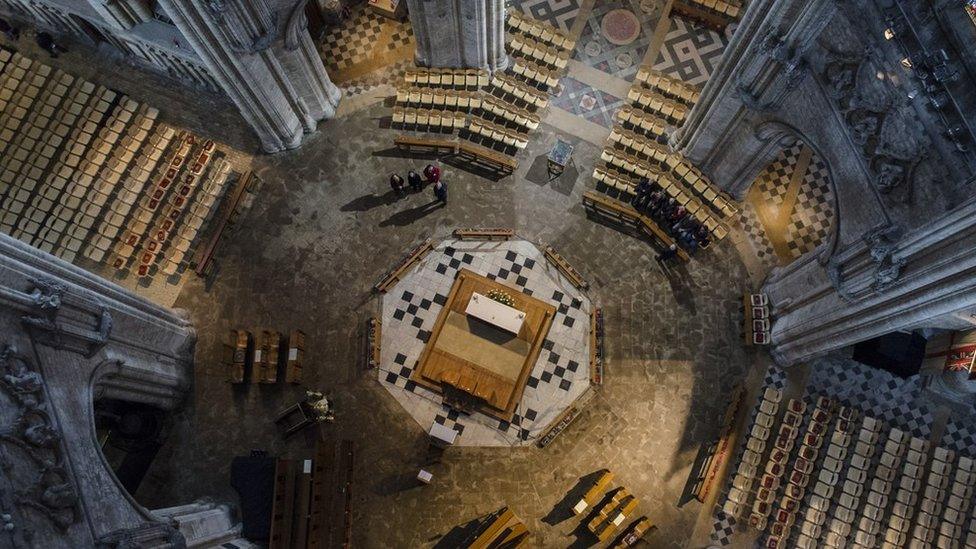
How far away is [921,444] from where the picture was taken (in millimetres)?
18359

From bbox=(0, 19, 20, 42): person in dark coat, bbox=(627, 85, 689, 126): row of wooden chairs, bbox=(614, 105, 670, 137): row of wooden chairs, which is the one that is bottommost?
bbox=(0, 19, 20, 42): person in dark coat

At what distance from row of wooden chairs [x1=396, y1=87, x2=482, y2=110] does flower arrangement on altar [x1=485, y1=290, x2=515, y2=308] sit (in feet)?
21.7

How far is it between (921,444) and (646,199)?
34.7 ft

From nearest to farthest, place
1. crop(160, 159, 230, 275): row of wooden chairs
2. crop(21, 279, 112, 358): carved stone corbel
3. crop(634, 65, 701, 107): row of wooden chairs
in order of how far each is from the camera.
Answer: crop(21, 279, 112, 358): carved stone corbel, crop(160, 159, 230, 275): row of wooden chairs, crop(634, 65, 701, 107): row of wooden chairs

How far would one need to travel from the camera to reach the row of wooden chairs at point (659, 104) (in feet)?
70.6

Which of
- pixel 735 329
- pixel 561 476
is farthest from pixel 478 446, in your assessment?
pixel 735 329

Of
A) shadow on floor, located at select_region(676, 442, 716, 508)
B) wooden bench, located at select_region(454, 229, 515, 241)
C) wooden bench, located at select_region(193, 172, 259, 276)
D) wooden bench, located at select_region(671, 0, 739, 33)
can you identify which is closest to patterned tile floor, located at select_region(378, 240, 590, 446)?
wooden bench, located at select_region(454, 229, 515, 241)

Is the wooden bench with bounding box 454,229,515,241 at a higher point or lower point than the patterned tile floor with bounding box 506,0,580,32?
lower

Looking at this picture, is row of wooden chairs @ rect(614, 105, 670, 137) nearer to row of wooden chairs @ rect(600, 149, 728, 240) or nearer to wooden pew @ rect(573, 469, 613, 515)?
row of wooden chairs @ rect(600, 149, 728, 240)

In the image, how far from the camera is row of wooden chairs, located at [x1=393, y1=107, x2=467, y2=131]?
21.3 metres

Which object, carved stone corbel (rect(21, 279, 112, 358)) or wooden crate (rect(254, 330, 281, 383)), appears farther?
wooden crate (rect(254, 330, 281, 383))

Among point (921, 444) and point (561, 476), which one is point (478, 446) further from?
point (921, 444)

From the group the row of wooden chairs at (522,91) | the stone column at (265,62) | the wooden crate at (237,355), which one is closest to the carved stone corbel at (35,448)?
the wooden crate at (237,355)

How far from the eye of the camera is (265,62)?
57.9ft
